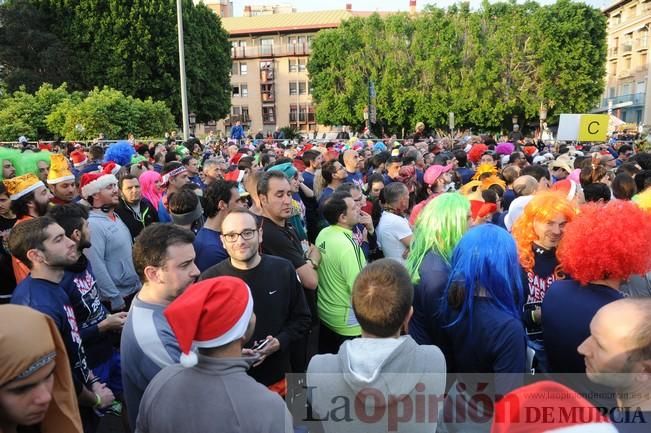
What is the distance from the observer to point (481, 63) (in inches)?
1507

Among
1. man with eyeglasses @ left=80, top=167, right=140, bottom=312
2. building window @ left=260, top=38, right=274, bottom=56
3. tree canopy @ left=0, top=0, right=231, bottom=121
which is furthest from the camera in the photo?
building window @ left=260, top=38, right=274, bottom=56

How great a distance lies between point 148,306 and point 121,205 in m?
3.28

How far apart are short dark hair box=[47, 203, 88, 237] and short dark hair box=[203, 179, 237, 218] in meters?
1.01

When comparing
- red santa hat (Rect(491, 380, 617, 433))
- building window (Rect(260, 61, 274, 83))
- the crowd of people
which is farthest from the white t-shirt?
building window (Rect(260, 61, 274, 83))

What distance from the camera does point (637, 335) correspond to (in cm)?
192

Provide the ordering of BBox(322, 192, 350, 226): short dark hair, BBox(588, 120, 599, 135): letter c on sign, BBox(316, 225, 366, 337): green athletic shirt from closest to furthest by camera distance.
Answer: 1. BBox(316, 225, 366, 337): green athletic shirt
2. BBox(322, 192, 350, 226): short dark hair
3. BBox(588, 120, 599, 135): letter c on sign

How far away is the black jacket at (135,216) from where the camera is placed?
5.51 m

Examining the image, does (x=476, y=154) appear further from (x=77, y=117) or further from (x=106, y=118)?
(x=77, y=117)

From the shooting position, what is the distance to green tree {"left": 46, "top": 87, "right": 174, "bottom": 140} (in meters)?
20.3

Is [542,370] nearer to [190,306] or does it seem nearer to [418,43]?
[190,306]

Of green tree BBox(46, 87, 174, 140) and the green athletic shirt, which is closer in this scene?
the green athletic shirt

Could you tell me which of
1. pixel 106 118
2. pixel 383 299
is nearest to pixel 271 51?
pixel 106 118

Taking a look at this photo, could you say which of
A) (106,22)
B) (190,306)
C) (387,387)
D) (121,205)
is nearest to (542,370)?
(387,387)

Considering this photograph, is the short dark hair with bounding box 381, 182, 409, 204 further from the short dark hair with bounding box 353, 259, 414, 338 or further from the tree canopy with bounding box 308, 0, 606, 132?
the tree canopy with bounding box 308, 0, 606, 132
